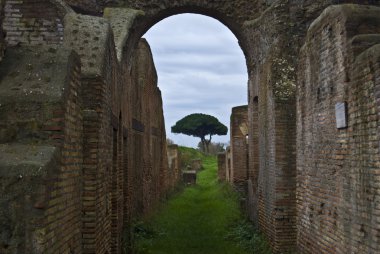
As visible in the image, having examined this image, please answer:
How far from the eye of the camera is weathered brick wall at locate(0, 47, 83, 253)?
3201 millimetres

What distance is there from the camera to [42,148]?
11.9 feet

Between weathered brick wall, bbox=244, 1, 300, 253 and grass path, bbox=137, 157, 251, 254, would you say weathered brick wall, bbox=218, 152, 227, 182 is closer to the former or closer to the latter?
grass path, bbox=137, 157, 251, 254

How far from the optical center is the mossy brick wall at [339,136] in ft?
15.5

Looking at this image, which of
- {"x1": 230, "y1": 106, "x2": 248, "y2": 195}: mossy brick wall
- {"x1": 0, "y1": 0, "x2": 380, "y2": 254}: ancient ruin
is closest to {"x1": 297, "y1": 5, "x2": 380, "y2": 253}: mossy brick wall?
{"x1": 0, "y1": 0, "x2": 380, "y2": 254}: ancient ruin

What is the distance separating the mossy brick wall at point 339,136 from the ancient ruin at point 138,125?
2cm

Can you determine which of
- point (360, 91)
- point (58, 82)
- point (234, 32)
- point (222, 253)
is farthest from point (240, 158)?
point (58, 82)

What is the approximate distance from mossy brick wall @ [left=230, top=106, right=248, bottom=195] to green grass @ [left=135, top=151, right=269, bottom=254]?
0.93 m

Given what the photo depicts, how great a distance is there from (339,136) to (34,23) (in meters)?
4.72

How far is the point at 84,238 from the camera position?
5.48 m

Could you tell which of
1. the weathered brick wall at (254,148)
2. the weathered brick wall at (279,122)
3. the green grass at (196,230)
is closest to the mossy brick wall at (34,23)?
the weathered brick wall at (279,122)

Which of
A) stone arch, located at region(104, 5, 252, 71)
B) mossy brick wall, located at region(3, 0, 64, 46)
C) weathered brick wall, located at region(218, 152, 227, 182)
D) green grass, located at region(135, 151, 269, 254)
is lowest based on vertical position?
green grass, located at region(135, 151, 269, 254)

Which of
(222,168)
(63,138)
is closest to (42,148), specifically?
(63,138)

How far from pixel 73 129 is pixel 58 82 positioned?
55 centimetres

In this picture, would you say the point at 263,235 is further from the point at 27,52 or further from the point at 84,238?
the point at 27,52
